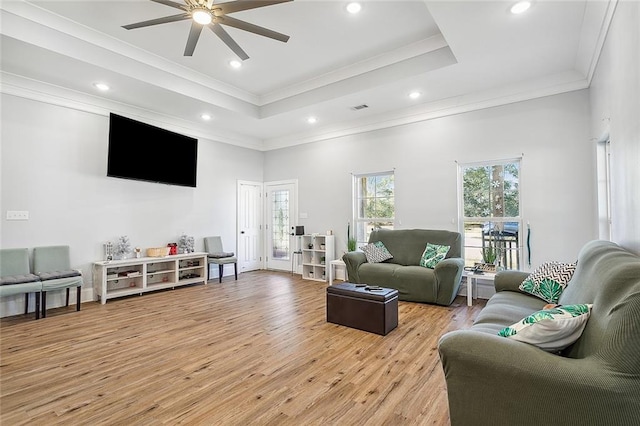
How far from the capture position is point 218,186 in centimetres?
664

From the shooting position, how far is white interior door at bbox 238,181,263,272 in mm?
7062

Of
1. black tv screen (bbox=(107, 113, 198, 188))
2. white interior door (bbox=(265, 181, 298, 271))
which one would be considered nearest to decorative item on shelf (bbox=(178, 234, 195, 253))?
black tv screen (bbox=(107, 113, 198, 188))

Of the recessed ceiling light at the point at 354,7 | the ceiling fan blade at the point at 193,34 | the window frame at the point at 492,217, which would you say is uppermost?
the recessed ceiling light at the point at 354,7

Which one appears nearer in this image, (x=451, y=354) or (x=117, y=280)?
(x=451, y=354)

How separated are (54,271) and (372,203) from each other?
5.02 meters

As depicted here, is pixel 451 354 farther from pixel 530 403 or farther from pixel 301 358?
pixel 301 358

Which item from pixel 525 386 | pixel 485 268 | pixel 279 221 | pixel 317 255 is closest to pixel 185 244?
pixel 279 221

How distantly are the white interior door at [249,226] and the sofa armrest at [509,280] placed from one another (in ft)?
17.2

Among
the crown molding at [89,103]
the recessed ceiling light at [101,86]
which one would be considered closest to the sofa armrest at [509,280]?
the recessed ceiling light at [101,86]

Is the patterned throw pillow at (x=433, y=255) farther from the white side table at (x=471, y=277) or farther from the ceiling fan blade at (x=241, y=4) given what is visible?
the ceiling fan blade at (x=241, y=4)

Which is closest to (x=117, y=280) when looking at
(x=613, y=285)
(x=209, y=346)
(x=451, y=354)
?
(x=209, y=346)

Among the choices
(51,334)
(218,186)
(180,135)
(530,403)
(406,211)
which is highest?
(180,135)

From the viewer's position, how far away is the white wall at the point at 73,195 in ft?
13.6

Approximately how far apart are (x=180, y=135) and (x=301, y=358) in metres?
4.57
